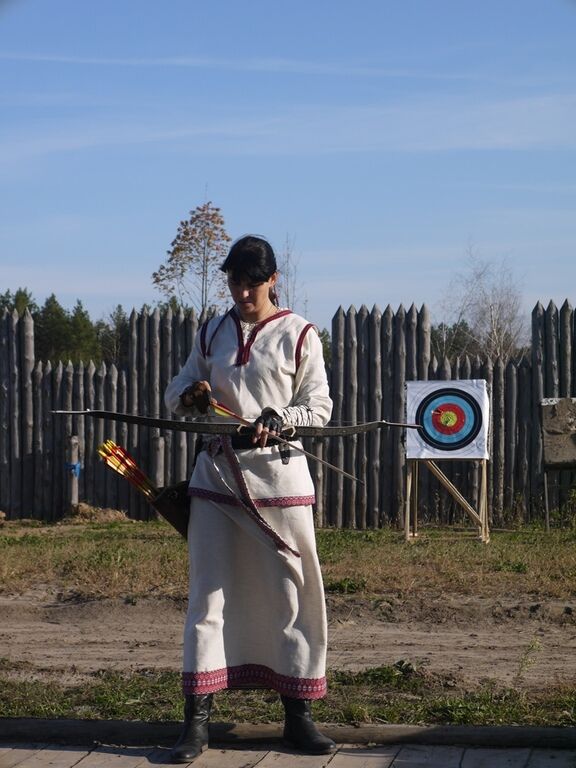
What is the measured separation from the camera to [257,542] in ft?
Result: 14.8

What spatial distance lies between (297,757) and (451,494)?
8092mm

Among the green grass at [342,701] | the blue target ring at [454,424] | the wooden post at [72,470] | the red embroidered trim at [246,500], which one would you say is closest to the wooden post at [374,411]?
the blue target ring at [454,424]

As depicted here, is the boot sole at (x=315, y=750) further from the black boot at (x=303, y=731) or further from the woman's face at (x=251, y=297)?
the woman's face at (x=251, y=297)

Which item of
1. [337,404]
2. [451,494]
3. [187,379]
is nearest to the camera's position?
[187,379]

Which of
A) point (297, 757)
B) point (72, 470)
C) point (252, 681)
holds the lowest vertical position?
point (297, 757)

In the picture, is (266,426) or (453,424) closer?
(266,426)

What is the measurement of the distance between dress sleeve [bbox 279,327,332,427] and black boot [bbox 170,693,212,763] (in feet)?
3.51

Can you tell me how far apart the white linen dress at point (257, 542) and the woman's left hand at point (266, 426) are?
4 centimetres

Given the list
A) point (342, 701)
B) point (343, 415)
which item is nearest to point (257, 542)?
point (342, 701)

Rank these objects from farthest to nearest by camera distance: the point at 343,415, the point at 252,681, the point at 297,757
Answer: the point at 343,415, the point at 252,681, the point at 297,757

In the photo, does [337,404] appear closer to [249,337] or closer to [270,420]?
[249,337]

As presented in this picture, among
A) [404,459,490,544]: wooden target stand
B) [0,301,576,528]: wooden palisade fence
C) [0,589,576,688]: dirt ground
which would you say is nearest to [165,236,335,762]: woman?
[0,589,576,688]: dirt ground

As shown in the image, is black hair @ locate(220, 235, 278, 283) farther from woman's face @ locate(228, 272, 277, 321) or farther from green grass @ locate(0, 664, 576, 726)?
green grass @ locate(0, 664, 576, 726)

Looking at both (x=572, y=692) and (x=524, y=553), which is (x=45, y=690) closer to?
(x=572, y=692)
